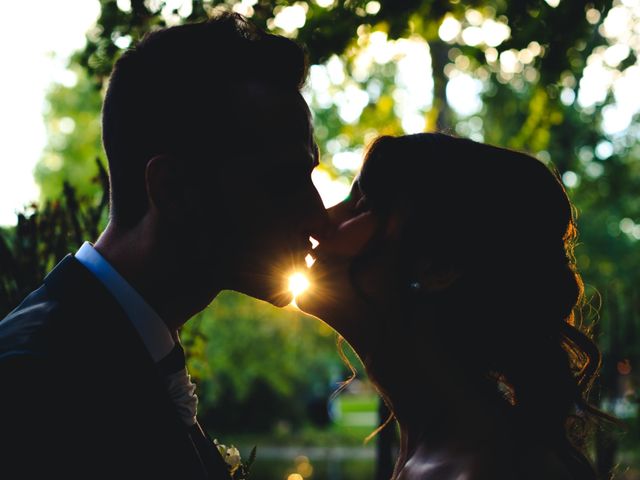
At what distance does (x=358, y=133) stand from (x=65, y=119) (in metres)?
21.5

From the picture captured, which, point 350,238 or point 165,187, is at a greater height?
point 165,187

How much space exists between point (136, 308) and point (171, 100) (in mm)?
737

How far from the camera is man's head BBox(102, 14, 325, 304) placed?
244cm

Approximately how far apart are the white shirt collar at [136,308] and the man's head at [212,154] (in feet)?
0.58

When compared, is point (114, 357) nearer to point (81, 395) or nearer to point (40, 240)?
point (81, 395)

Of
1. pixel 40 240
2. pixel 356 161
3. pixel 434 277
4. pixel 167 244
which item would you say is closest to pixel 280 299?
pixel 167 244

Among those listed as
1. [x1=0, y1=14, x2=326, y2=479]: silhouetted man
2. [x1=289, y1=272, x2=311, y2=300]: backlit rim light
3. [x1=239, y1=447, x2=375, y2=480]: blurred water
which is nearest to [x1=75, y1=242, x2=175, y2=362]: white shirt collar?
[x1=0, y1=14, x2=326, y2=479]: silhouetted man

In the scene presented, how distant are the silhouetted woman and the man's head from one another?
532 millimetres

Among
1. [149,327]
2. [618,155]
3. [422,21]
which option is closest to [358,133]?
[422,21]

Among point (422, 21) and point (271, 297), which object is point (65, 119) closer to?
point (422, 21)

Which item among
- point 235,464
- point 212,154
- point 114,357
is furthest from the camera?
point 235,464

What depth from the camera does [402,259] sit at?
312 centimetres

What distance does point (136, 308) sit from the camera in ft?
7.50

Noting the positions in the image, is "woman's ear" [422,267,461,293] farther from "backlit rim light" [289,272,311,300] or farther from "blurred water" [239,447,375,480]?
"blurred water" [239,447,375,480]
